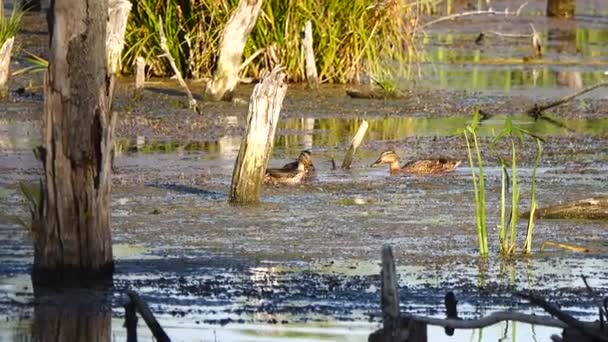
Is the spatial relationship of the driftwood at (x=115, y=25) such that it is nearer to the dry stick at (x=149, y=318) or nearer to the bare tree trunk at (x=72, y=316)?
the bare tree trunk at (x=72, y=316)

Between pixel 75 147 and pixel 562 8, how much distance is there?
80.1 ft

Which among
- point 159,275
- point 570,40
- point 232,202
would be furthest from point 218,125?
point 570,40

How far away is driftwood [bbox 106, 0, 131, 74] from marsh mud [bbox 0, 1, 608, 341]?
665 mm

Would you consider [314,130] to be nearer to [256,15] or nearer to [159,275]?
[256,15]

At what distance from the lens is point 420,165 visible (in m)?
13.3

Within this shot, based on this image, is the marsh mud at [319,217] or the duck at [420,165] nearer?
the marsh mud at [319,217]

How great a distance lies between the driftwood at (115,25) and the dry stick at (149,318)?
9.99 metres

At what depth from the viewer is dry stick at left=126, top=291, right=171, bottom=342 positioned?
21.0 ft

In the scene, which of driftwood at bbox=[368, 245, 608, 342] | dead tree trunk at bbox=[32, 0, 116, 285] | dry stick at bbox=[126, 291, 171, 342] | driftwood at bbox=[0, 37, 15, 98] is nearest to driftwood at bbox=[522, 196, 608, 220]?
dead tree trunk at bbox=[32, 0, 116, 285]

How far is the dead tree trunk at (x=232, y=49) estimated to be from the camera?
688 inches

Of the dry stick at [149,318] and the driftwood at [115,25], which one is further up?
the driftwood at [115,25]

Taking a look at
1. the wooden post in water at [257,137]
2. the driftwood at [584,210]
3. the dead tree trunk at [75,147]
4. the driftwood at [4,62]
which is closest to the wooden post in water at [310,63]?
the driftwood at [4,62]

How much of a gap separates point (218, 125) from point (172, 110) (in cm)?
105

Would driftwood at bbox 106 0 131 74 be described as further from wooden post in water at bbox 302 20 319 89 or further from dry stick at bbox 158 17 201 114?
wooden post in water at bbox 302 20 319 89
